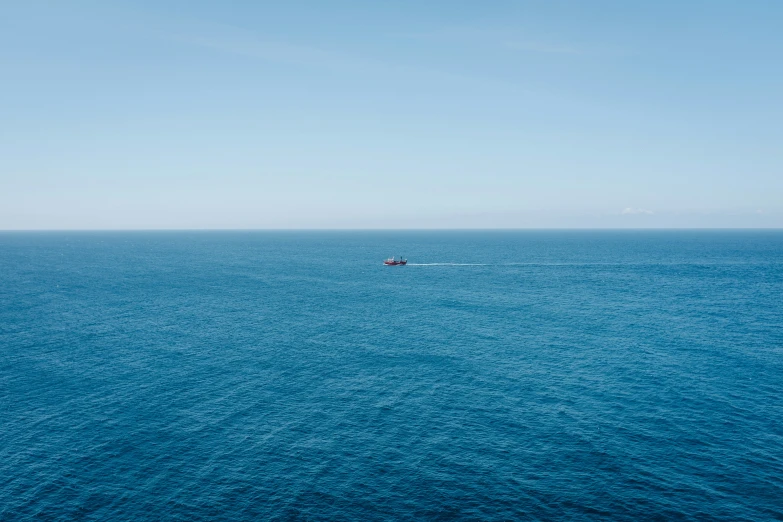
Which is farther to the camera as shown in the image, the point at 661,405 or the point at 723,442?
the point at 661,405

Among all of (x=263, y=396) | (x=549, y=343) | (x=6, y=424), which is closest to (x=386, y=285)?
(x=549, y=343)

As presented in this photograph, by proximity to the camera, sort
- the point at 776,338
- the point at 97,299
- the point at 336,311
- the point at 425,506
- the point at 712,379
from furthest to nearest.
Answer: the point at 97,299 → the point at 336,311 → the point at 776,338 → the point at 712,379 → the point at 425,506

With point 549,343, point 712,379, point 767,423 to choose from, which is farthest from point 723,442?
point 549,343

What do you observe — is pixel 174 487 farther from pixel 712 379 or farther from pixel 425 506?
pixel 712 379

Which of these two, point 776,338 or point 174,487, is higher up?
point 776,338

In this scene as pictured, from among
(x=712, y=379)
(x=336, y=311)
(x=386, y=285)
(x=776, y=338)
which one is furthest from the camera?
(x=386, y=285)

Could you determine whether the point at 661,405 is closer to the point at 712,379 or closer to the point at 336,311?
the point at 712,379
